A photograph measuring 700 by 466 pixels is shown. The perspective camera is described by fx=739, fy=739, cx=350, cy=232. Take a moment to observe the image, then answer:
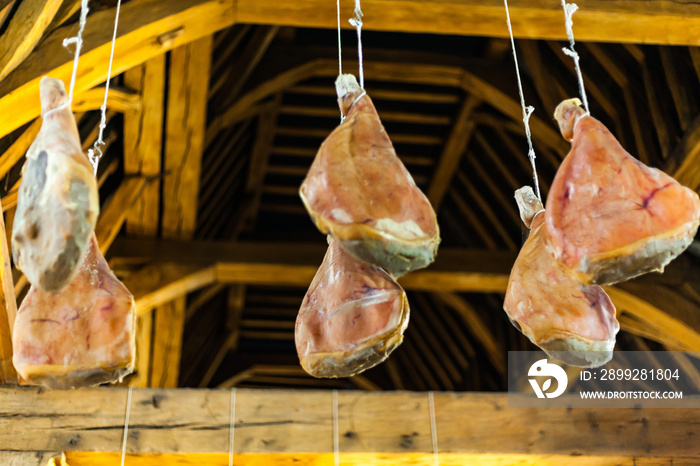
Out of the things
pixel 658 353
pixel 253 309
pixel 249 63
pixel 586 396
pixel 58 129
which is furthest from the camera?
pixel 253 309

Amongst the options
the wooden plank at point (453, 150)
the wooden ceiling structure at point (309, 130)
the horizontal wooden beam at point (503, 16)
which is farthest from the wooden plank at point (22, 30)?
the wooden plank at point (453, 150)

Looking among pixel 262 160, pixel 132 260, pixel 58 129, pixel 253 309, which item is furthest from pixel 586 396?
pixel 253 309

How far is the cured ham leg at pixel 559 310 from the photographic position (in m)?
1.33

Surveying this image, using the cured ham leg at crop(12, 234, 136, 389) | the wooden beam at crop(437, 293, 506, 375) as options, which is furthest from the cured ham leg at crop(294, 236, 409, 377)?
the wooden beam at crop(437, 293, 506, 375)

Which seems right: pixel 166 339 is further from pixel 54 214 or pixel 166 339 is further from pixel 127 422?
pixel 54 214

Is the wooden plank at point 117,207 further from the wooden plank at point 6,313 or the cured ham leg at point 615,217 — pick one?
the cured ham leg at point 615,217

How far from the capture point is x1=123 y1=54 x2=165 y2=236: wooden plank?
3622 mm

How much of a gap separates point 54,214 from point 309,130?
626 centimetres

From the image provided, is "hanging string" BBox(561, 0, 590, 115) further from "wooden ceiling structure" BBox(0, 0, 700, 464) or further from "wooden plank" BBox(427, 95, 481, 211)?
"wooden plank" BBox(427, 95, 481, 211)

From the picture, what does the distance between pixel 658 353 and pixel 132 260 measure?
4.15 metres

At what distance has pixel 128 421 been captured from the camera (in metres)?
2.77

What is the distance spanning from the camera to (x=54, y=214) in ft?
3.32

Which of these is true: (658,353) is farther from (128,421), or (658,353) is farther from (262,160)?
(128,421)

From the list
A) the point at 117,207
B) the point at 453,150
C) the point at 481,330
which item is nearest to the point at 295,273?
the point at 117,207
